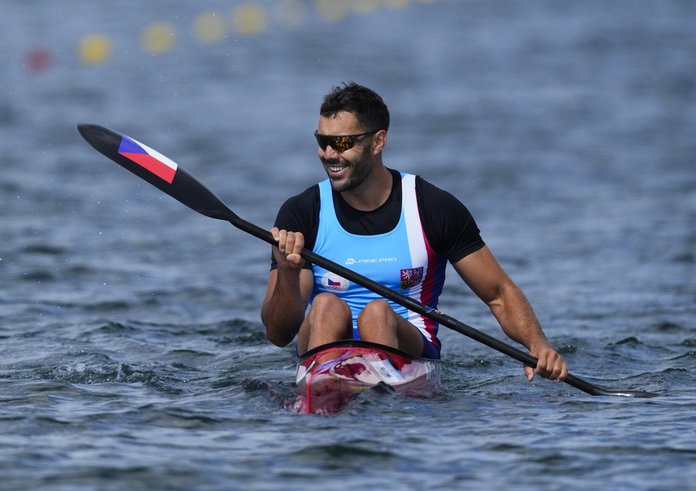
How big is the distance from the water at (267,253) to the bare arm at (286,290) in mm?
348

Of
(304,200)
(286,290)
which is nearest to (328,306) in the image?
(286,290)

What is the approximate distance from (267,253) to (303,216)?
6294 mm

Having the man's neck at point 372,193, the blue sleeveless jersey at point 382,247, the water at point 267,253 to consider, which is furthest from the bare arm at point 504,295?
the man's neck at point 372,193

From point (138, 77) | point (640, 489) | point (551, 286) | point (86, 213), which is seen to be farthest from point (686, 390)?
point (138, 77)

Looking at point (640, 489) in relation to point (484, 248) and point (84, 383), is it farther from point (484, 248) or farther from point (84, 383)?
point (84, 383)

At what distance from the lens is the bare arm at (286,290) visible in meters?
6.38

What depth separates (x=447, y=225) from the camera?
6855mm

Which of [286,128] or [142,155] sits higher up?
[286,128]

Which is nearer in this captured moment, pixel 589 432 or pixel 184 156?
pixel 589 432

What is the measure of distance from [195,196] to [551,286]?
5.16 m

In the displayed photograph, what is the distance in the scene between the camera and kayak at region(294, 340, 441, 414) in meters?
6.43

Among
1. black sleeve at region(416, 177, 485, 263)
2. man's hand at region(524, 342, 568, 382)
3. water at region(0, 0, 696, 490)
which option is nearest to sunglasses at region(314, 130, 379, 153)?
black sleeve at region(416, 177, 485, 263)

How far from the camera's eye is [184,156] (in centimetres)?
1911

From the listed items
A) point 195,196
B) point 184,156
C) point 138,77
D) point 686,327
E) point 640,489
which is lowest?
point 640,489
